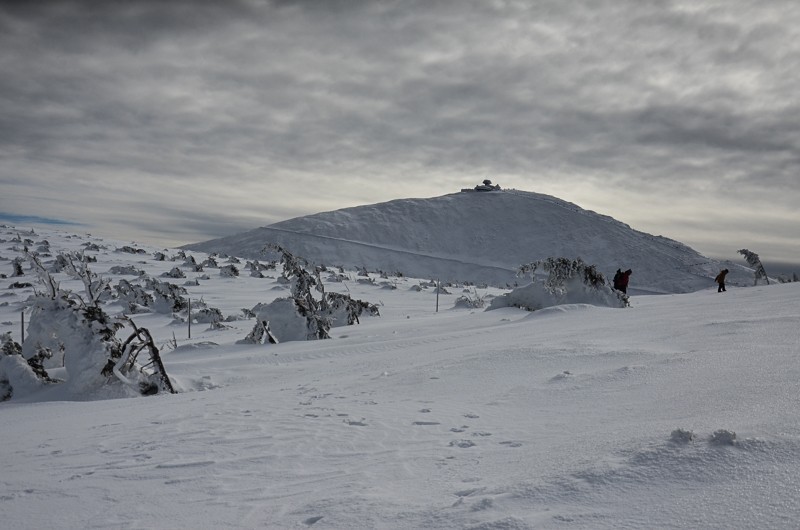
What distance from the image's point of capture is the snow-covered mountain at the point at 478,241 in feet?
164

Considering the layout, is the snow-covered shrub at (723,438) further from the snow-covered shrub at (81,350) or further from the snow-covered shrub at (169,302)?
the snow-covered shrub at (169,302)

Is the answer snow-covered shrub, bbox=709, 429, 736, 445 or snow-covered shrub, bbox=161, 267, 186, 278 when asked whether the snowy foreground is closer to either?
snow-covered shrub, bbox=709, 429, 736, 445

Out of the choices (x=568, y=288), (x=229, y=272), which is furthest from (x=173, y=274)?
(x=568, y=288)

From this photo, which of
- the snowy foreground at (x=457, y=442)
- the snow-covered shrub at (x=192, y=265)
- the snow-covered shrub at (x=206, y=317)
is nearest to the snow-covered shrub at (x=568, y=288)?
the snowy foreground at (x=457, y=442)

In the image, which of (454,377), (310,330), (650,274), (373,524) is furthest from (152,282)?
(650,274)

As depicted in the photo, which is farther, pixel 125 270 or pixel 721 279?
pixel 125 270

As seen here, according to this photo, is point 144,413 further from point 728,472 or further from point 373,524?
point 728,472

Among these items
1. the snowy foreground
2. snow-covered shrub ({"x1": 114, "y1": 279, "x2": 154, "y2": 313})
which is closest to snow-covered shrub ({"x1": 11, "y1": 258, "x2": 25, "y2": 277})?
snow-covered shrub ({"x1": 114, "y1": 279, "x2": 154, "y2": 313})

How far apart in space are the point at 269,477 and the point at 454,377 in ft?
9.13

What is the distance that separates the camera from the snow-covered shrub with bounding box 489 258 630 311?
41.5 feet

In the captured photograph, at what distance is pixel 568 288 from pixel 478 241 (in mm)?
48274

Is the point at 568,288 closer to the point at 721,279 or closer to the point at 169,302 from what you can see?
the point at 721,279

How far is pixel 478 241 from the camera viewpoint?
60.7 meters

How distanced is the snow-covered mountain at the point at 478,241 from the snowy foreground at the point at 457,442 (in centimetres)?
4127
